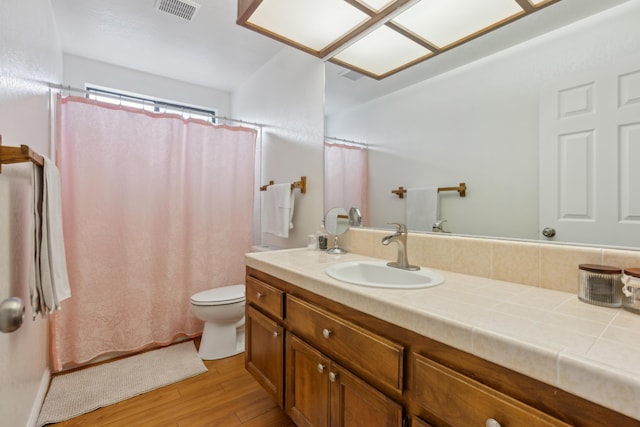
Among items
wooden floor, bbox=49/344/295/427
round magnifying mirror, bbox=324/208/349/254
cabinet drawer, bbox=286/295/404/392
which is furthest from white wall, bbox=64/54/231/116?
cabinet drawer, bbox=286/295/404/392

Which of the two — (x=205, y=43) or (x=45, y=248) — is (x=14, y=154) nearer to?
(x=45, y=248)

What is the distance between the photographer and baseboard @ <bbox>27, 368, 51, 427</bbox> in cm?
142

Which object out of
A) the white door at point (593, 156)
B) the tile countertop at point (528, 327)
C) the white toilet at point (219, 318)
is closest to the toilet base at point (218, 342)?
the white toilet at point (219, 318)

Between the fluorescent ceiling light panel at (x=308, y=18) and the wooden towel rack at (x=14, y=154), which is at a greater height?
the fluorescent ceiling light panel at (x=308, y=18)

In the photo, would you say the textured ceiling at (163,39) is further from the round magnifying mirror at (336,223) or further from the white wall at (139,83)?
the round magnifying mirror at (336,223)

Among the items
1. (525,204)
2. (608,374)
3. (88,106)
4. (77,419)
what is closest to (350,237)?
(525,204)

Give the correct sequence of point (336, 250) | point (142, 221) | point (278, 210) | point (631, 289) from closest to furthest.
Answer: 1. point (631, 289)
2. point (336, 250)
3. point (142, 221)
4. point (278, 210)

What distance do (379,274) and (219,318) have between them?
1.31m

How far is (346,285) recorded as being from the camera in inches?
38.6

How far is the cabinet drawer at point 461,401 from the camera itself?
21.7 inches

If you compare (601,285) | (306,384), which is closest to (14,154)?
(306,384)

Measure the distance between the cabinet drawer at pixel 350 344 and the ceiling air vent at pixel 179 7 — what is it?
6.26 ft

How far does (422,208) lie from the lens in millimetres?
1364

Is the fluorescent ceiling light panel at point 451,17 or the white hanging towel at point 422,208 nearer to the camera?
the fluorescent ceiling light panel at point 451,17
